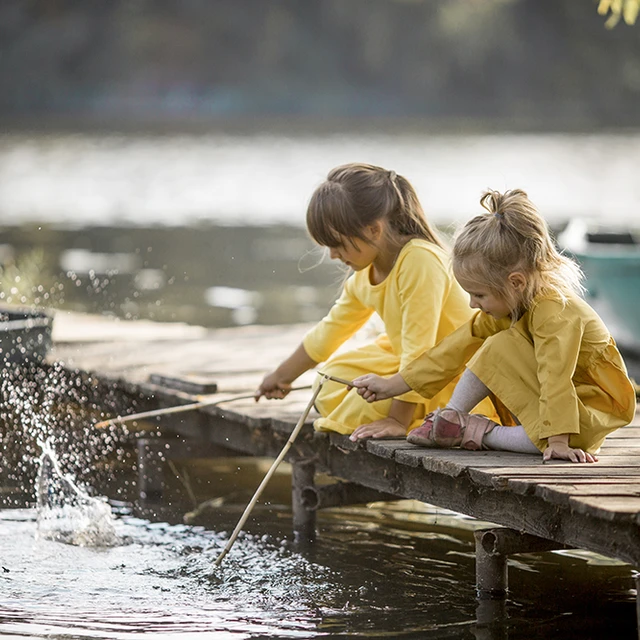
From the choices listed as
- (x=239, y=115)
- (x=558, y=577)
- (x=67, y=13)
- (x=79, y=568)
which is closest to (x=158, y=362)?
(x=79, y=568)

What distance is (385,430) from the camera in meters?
4.29

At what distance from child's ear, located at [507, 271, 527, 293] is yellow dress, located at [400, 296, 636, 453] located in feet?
0.20

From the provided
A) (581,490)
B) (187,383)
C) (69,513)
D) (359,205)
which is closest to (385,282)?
(359,205)

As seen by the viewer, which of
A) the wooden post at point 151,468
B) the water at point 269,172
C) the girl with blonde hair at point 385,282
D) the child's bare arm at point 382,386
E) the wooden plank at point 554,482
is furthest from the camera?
the water at point 269,172

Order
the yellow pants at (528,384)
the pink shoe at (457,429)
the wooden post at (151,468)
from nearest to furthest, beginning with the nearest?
1. the yellow pants at (528,384)
2. the pink shoe at (457,429)
3. the wooden post at (151,468)

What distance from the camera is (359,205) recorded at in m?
4.26

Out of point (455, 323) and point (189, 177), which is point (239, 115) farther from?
point (455, 323)

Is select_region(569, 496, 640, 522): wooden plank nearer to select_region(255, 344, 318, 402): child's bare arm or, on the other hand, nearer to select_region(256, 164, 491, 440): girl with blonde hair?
select_region(256, 164, 491, 440): girl with blonde hair

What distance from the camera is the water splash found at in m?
4.87

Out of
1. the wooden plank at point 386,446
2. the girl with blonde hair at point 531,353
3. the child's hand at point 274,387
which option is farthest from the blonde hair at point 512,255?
the child's hand at point 274,387

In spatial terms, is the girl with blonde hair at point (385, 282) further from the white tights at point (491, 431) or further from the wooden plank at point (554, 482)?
the wooden plank at point (554, 482)

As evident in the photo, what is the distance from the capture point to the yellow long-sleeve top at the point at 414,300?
427cm

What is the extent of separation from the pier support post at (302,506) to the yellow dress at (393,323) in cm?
32

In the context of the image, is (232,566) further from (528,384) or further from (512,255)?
(512,255)
